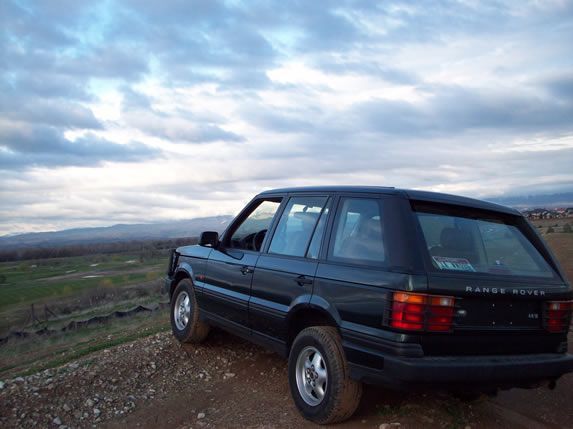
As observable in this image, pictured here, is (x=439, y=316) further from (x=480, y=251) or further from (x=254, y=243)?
(x=254, y=243)

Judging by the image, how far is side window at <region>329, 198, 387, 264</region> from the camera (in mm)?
3742

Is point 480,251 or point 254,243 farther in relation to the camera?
point 254,243

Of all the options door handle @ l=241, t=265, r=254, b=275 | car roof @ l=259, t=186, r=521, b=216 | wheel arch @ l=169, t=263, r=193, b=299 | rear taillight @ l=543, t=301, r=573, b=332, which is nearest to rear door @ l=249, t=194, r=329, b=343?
door handle @ l=241, t=265, r=254, b=275

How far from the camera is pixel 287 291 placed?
434cm

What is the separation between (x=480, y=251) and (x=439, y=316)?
0.78 metres

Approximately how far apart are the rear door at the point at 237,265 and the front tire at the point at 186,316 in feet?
0.78

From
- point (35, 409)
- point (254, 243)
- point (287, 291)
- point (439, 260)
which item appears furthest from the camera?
point (254, 243)

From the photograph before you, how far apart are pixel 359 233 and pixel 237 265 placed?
1644 millimetres

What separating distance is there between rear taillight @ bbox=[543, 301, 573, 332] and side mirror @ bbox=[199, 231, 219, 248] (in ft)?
10.9

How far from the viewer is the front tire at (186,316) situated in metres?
5.99

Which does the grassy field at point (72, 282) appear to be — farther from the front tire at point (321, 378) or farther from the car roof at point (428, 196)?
the car roof at point (428, 196)

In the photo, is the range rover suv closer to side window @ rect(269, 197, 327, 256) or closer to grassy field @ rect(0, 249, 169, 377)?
side window @ rect(269, 197, 327, 256)

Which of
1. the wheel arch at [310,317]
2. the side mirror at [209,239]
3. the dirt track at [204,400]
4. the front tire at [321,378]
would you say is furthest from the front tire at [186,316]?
the front tire at [321,378]

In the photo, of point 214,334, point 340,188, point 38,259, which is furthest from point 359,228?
point 38,259
